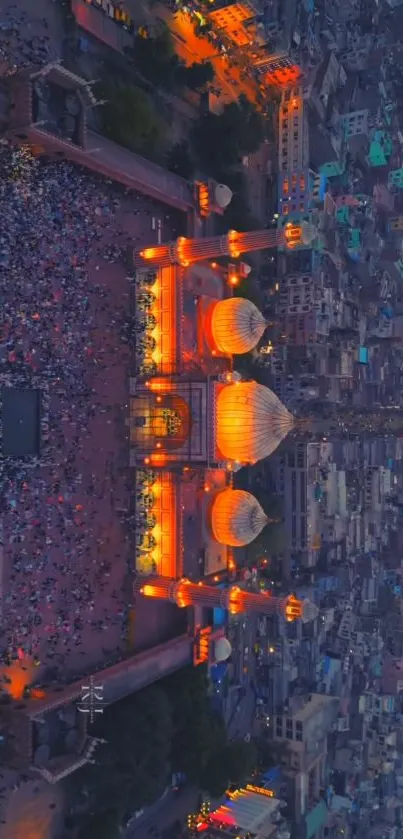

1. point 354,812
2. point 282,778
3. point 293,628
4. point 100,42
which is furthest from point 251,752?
point 100,42

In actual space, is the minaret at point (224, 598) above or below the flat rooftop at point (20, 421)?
below

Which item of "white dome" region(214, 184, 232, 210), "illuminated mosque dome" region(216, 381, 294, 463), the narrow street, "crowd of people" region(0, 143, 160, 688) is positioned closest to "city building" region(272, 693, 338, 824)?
"crowd of people" region(0, 143, 160, 688)

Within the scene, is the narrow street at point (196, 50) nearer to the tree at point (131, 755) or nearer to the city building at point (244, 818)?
the tree at point (131, 755)

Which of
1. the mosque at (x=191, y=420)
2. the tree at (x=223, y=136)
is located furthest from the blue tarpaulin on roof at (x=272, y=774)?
the tree at (x=223, y=136)

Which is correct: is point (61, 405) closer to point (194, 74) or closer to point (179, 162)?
point (179, 162)

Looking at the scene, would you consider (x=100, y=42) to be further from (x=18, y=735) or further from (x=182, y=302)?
(x=18, y=735)

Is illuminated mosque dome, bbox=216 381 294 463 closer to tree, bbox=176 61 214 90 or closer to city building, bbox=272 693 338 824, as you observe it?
tree, bbox=176 61 214 90
